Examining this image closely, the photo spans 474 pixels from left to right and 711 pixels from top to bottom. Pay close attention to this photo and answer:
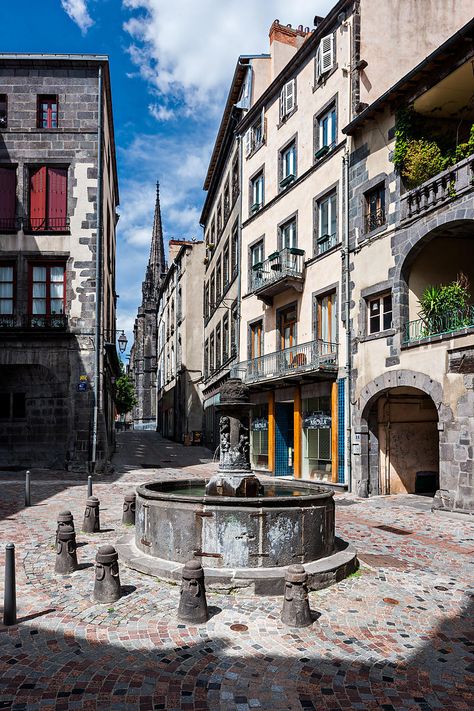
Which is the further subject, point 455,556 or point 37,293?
point 37,293

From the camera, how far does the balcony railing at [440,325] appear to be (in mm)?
14867

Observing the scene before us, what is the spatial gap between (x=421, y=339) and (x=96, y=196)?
14516mm

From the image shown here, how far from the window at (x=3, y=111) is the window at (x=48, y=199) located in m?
2.14

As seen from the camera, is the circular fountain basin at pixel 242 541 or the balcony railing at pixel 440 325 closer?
the circular fountain basin at pixel 242 541

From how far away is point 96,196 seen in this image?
23.6 meters

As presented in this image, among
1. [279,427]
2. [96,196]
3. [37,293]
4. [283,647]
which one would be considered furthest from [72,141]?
[283,647]

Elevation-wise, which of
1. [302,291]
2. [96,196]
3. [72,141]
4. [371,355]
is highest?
[72,141]

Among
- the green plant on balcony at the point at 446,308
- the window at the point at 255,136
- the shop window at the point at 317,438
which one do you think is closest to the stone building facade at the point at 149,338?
the window at the point at 255,136

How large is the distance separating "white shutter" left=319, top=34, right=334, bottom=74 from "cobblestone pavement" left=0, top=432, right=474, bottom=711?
56.2ft

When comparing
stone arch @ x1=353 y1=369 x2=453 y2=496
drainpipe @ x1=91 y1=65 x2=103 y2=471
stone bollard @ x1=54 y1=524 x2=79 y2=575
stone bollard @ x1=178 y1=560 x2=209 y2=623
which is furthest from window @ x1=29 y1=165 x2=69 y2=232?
stone bollard @ x1=178 y1=560 x2=209 y2=623

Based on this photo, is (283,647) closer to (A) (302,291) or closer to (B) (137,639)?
(B) (137,639)

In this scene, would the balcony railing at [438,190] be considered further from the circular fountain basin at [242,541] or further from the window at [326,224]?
the circular fountain basin at [242,541]

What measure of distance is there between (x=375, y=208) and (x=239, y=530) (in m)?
13.4

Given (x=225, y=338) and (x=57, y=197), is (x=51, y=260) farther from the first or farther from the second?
(x=225, y=338)
